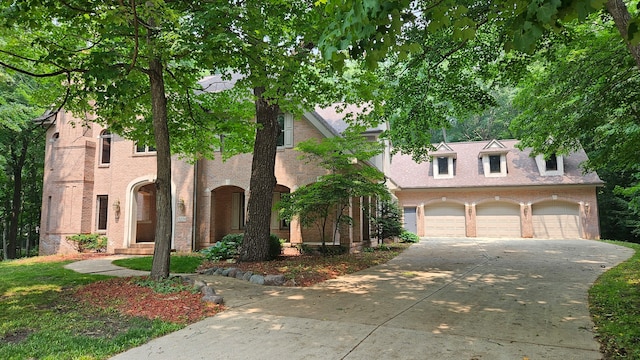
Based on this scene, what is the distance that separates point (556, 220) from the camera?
2467 centimetres

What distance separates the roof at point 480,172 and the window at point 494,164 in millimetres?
638

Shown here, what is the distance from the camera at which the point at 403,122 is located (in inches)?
488

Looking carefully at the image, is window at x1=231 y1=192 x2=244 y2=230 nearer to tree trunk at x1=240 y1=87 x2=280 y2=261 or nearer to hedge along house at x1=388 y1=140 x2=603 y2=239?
tree trunk at x1=240 y1=87 x2=280 y2=261

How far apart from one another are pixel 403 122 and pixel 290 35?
4.49 m

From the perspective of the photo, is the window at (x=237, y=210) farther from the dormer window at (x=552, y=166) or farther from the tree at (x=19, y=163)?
the dormer window at (x=552, y=166)

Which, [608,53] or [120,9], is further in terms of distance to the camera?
[608,53]

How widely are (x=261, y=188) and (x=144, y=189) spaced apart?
33.7ft

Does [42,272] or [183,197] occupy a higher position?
[183,197]

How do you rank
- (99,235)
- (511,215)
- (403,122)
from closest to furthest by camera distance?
(403,122), (99,235), (511,215)

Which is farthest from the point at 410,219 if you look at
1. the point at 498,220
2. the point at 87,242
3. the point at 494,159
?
the point at 87,242

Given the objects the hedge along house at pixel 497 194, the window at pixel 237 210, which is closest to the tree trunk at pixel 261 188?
the window at pixel 237 210

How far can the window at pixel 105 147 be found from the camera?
18.6 metres

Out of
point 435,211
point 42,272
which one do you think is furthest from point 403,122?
point 435,211

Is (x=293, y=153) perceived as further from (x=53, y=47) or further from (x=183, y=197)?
(x=53, y=47)
